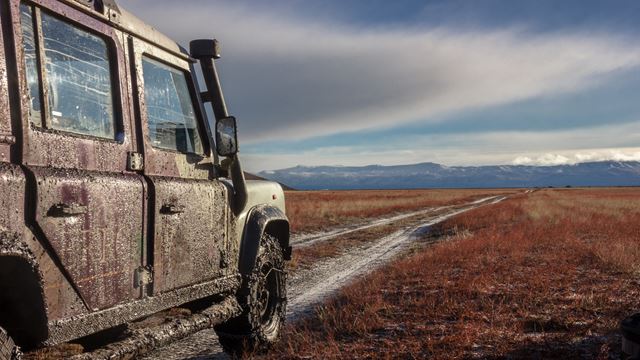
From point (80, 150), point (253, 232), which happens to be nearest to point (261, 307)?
point (253, 232)

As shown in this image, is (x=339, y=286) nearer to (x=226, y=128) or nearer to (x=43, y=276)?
(x=226, y=128)

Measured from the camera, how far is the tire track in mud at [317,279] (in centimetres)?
533

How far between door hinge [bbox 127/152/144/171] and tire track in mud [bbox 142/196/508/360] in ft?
7.91

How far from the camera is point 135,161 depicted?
3359 millimetres

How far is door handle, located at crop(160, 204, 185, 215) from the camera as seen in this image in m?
3.44

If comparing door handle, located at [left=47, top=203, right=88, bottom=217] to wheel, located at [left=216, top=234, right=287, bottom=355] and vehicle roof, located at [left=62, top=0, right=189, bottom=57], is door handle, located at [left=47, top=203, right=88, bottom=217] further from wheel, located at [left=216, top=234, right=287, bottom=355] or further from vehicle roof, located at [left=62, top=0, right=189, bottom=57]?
wheel, located at [left=216, top=234, right=287, bottom=355]

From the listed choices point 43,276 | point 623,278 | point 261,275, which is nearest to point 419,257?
point 623,278

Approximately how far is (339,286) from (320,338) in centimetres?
357

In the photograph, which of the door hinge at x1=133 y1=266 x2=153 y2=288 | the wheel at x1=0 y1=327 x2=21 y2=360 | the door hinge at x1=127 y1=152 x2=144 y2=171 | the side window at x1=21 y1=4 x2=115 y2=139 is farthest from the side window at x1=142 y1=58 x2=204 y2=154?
the wheel at x1=0 y1=327 x2=21 y2=360

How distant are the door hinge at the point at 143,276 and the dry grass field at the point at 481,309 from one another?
6.82 ft

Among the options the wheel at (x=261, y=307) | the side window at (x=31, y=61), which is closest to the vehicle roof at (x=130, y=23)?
the side window at (x=31, y=61)

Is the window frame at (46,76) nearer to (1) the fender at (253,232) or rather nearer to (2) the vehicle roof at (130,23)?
(2) the vehicle roof at (130,23)

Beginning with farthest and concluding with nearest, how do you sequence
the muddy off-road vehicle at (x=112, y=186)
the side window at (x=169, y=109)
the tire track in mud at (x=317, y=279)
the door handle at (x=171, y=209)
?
the tire track in mud at (x=317, y=279), the side window at (x=169, y=109), the door handle at (x=171, y=209), the muddy off-road vehicle at (x=112, y=186)

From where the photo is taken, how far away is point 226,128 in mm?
4355
